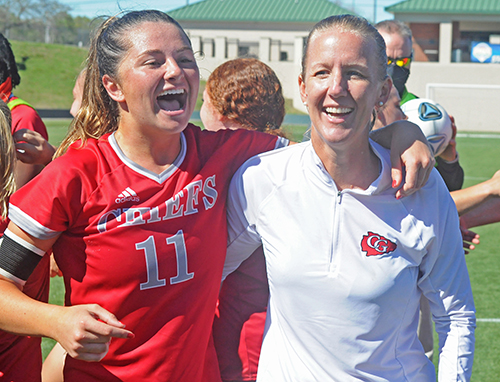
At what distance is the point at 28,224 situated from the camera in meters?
1.65

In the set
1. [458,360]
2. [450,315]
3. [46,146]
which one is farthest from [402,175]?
[46,146]

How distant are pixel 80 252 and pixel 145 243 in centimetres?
20

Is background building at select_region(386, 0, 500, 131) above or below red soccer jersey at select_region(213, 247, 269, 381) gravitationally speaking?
below

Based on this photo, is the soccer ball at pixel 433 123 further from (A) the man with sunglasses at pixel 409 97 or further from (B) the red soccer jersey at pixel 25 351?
(B) the red soccer jersey at pixel 25 351

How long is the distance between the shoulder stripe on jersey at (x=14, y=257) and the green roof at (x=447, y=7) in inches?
1427

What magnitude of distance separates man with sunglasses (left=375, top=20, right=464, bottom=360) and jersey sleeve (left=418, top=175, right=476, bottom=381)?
5.11 feet

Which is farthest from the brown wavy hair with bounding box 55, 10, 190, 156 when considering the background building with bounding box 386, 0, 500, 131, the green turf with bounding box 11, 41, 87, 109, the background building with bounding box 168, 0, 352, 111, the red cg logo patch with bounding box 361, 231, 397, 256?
the background building with bounding box 168, 0, 352, 111

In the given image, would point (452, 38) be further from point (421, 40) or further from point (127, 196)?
point (127, 196)

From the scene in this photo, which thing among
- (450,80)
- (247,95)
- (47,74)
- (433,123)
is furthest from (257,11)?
(247,95)

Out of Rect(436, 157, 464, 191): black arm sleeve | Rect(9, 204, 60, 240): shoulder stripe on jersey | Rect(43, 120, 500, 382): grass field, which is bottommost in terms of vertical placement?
Rect(43, 120, 500, 382): grass field

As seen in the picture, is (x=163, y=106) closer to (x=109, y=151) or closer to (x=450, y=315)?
(x=109, y=151)

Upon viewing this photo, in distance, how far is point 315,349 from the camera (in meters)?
Answer: 1.76

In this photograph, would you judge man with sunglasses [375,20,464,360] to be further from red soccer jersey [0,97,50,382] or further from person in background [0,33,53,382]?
red soccer jersey [0,97,50,382]

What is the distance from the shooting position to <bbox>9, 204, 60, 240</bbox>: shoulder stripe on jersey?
165cm
